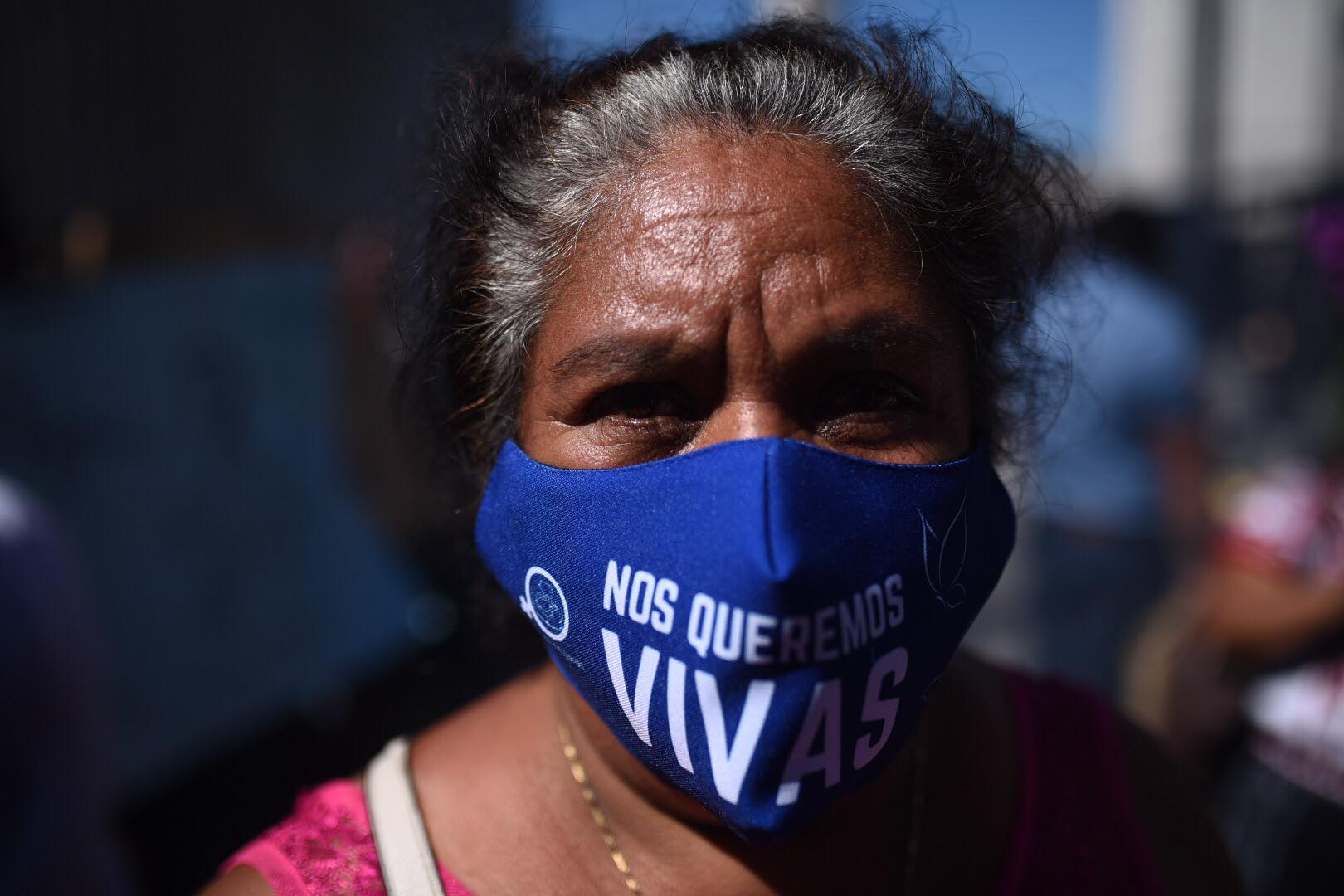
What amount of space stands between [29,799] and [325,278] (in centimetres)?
366

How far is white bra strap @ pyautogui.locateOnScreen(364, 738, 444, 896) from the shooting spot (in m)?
1.25

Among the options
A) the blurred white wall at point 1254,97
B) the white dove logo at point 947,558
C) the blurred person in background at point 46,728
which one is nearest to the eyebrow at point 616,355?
the white dove logo at point 947,558

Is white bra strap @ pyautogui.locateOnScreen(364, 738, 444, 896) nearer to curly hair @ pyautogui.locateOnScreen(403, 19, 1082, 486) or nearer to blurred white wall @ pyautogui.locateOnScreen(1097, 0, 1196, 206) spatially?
curly hair @ pyautogui.locateOnScreen(403, 19, 1082, 486)

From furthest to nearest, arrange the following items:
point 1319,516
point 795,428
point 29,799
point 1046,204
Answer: point 1319,516 → point 29,799 → point 1046,204 → point 795,428

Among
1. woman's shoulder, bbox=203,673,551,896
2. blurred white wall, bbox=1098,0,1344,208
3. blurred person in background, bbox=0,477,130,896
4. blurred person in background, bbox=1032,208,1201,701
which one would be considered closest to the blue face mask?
woman's shoulder, bbox=203,673,551,896

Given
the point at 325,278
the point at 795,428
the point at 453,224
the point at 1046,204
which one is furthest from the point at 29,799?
the point at 325,278

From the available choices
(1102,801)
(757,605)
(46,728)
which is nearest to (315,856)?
(757,605)

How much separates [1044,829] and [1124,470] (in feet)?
8.76

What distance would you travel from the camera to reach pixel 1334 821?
8.01 feet

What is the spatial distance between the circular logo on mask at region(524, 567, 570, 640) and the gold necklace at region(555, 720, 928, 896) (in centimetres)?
25

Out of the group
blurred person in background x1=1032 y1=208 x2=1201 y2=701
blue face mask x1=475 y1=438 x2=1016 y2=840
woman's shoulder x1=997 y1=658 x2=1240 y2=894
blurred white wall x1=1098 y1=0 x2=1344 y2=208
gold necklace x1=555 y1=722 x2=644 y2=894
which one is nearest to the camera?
blue face mask x1=475 y1=438 x2=1016 y2=840

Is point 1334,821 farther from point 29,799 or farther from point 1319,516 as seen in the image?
point 29,799

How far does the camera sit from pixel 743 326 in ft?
3.87

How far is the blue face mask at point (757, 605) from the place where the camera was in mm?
1074
